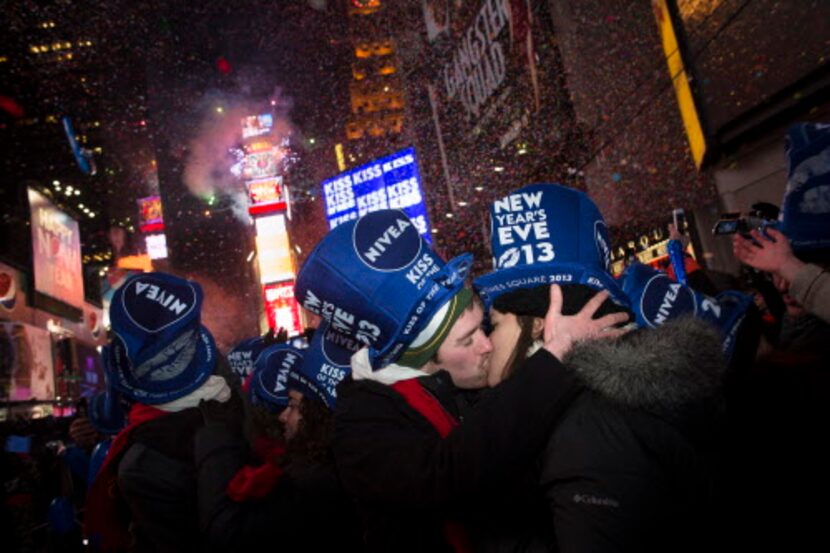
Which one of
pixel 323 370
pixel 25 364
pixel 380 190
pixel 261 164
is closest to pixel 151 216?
pixel 261 164

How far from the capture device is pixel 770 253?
3.04 m

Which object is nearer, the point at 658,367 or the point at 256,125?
the point at 658,367

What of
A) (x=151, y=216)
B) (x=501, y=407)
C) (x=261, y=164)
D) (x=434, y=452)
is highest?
(x=151, y=216)

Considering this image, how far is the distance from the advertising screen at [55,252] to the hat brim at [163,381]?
29.4m

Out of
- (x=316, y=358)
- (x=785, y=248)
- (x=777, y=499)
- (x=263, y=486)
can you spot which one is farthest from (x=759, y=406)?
(x=316, y=358)

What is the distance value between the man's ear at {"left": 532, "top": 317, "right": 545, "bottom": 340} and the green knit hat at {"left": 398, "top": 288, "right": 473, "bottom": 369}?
0.39m

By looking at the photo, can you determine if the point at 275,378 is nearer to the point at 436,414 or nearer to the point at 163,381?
the point at 163,381

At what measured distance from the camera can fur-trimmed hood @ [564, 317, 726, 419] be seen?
1.57 metres

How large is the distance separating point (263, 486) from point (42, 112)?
99925 mm

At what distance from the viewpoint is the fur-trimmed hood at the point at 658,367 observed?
1.57 metres

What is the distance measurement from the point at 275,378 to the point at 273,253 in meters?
35.4

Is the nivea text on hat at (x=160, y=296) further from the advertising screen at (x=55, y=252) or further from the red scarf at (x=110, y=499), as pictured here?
the advertising screen at (x=55, y=252)

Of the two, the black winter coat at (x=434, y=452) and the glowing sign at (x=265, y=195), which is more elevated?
the glowing sign at (x=265, y=195)

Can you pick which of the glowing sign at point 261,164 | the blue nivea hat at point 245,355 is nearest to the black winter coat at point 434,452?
the blue nivea hat at point 245,355
